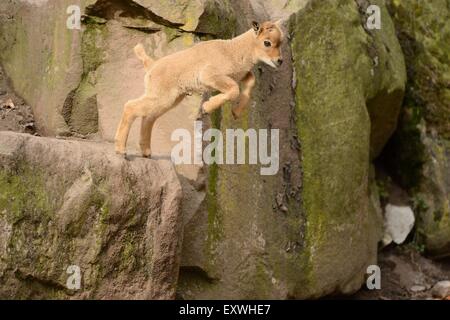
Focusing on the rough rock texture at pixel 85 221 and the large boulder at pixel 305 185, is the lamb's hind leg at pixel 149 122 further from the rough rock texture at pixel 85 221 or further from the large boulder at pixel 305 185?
the large boulder at pixel 305 185

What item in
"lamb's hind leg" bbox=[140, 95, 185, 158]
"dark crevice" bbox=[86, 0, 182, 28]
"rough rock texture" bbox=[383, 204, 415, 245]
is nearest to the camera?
"lamb's hind leg" bbox=[140, 95, 185, 158]

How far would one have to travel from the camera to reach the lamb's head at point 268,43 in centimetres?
682

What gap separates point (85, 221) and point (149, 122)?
42.0 inches

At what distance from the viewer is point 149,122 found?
6.91 meters

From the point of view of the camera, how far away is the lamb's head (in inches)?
269

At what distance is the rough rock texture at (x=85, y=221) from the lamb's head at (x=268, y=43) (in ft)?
4.19

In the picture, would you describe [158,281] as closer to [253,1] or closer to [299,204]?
[299,204]

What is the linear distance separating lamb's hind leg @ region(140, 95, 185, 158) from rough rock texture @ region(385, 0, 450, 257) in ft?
18.3

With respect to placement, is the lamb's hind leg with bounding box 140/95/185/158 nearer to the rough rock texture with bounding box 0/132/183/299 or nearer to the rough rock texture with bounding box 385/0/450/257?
the rough rock texture with bounding box 0/132/183/299

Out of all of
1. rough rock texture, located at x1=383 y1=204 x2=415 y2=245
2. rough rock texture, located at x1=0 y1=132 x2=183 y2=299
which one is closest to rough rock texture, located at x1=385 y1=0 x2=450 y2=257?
rough rock texture, located at x1=383 y1=204 x2=415 y2=245

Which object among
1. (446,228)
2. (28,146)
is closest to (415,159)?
(446,228)

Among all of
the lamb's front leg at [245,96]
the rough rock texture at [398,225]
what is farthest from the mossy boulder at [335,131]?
the lamb's front leg at [245,96]

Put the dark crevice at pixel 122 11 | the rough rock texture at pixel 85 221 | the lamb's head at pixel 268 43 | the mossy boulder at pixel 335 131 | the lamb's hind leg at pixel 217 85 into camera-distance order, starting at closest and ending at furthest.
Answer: the rough rock texture at pixel 85 221, the lamb's hind leg at pixel 217 85, the lamb's head at pixel 268 43, the dark crevice at pixel 122 11, the mossy boulder at pixel 335 131

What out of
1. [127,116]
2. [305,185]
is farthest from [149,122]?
[305,185]
